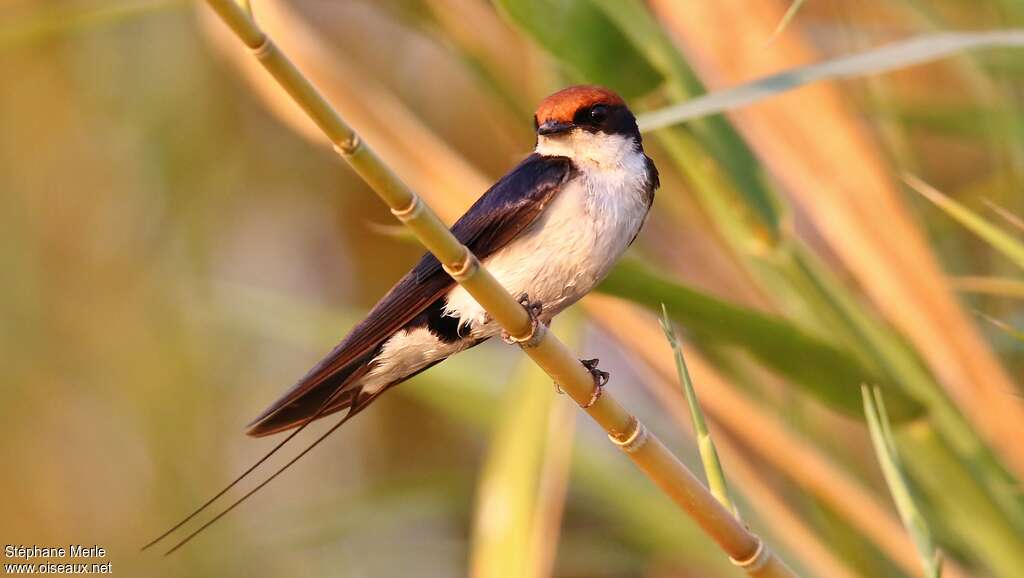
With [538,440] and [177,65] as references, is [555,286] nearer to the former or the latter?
[538,440]

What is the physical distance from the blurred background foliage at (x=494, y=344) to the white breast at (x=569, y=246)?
86mm

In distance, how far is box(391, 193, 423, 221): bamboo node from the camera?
66cm

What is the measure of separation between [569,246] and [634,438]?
0.38 metres

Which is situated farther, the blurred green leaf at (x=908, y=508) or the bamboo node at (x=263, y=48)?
the blurred green leaf at (x=908, y=508)

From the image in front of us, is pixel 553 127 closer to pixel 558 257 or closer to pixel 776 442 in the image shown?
pixel 558 257

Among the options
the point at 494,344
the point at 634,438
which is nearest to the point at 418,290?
the point at 634,438

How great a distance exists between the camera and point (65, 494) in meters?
1.91

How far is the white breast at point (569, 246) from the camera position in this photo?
3.78 feet

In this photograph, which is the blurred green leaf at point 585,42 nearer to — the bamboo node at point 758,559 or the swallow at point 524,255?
the swallow at point 524,255

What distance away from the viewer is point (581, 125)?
51.0 inches

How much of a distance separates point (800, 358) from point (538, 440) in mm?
313

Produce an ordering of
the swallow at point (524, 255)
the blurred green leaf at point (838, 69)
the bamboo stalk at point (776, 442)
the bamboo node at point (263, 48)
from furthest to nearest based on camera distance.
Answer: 1. the bamboo stalk at point (776, 442)
2. the swallow at point (524, 255)
3. the blurred green leaf at point (838, 69)
4. the bamboo node at point (263, 48)

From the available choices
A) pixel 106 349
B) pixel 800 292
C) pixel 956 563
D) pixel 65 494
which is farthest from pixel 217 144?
pixel 956 563

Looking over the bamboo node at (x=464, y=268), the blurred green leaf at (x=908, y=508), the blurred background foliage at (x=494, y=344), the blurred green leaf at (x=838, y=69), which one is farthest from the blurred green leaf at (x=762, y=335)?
the bamboo node at (x=464, y=268)
